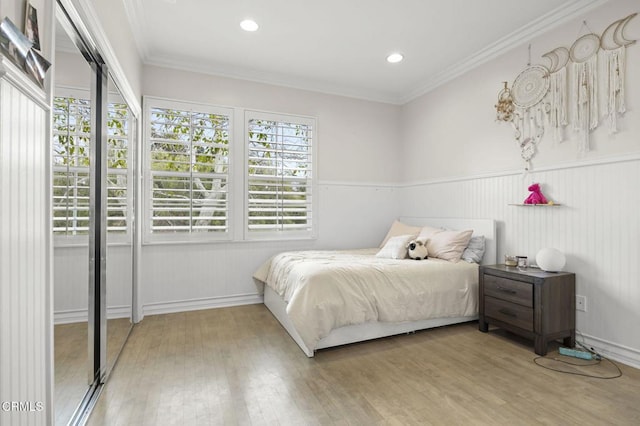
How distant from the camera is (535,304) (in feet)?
8.30

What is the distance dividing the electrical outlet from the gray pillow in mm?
846

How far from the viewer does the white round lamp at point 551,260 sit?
8.65 feet

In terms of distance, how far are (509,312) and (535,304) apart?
10.4 inches

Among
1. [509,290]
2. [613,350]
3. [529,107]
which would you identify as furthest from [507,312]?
[529,107]

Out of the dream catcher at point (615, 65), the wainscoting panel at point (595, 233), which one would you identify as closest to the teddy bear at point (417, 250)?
the wainscoting panel at point (595, 233)

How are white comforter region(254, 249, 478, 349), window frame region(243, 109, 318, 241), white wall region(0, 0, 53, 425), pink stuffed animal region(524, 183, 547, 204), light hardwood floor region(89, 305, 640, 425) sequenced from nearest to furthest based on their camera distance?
white wall region(0, 0, 53, 425) < light hardwood floor region(89, 305, 640, 425) < white comforter region(254, 249, 478, 349) < pink stuffed animal region(524, 183, 547, 204) < window frame region(243, 109, 318, 241)

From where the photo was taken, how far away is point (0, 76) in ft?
2.89

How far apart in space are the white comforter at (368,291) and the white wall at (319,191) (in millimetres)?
717

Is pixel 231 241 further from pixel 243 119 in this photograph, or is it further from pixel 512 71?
pixel 512 71

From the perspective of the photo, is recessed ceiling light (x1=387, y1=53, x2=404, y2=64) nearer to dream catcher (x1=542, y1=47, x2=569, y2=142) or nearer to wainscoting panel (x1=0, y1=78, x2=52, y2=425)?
dream catcher (x1=542, y1=47, x2=569, y2=142)

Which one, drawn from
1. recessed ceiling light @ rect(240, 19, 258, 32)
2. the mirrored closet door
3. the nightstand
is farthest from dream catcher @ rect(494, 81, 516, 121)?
the mirrored closet door

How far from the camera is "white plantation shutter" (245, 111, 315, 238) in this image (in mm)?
3936

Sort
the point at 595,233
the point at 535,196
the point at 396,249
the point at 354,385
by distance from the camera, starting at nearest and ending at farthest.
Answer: the point at 354,385, the point at 595,233, the point at 535,196, the point at 396,249

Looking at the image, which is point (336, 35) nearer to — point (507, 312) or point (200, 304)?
point (507, 312)
